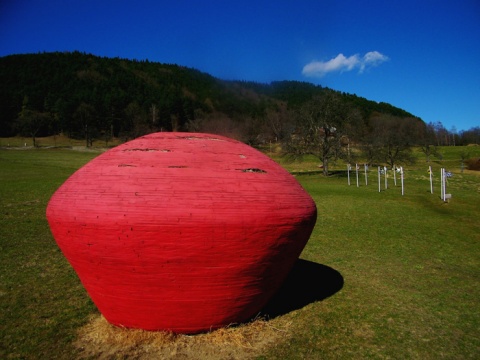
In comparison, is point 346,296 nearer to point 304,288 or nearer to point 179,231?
point 304,288

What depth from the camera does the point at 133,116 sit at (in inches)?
2837

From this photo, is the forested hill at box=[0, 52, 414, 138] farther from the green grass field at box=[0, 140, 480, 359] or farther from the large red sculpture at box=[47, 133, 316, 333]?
the large red sculpture at box=[47, 133, 316, 333]

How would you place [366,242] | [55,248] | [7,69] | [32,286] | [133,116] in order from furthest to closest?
[7,69]
[133,116]
[366,242]
[55,248]
[32,286]

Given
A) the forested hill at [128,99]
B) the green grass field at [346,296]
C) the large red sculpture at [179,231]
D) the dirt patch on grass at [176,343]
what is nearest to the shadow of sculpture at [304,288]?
the green grass field at [346,296]

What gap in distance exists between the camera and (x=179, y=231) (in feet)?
13.1

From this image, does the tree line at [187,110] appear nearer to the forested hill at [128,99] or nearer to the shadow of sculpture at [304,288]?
the forested hill at [128,99]

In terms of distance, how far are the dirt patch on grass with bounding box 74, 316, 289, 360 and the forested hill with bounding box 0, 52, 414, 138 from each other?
150ft

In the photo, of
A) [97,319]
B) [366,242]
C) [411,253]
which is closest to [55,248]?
[97,319]

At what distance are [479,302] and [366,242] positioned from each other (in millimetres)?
4497

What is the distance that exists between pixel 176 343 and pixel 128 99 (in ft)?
279

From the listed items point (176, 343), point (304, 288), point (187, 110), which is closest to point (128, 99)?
point (187, 110)

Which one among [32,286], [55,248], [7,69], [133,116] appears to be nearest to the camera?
[32,286]

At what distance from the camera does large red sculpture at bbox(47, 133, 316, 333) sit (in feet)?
13.3

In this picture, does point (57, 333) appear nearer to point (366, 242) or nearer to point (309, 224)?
point (309, 224)
